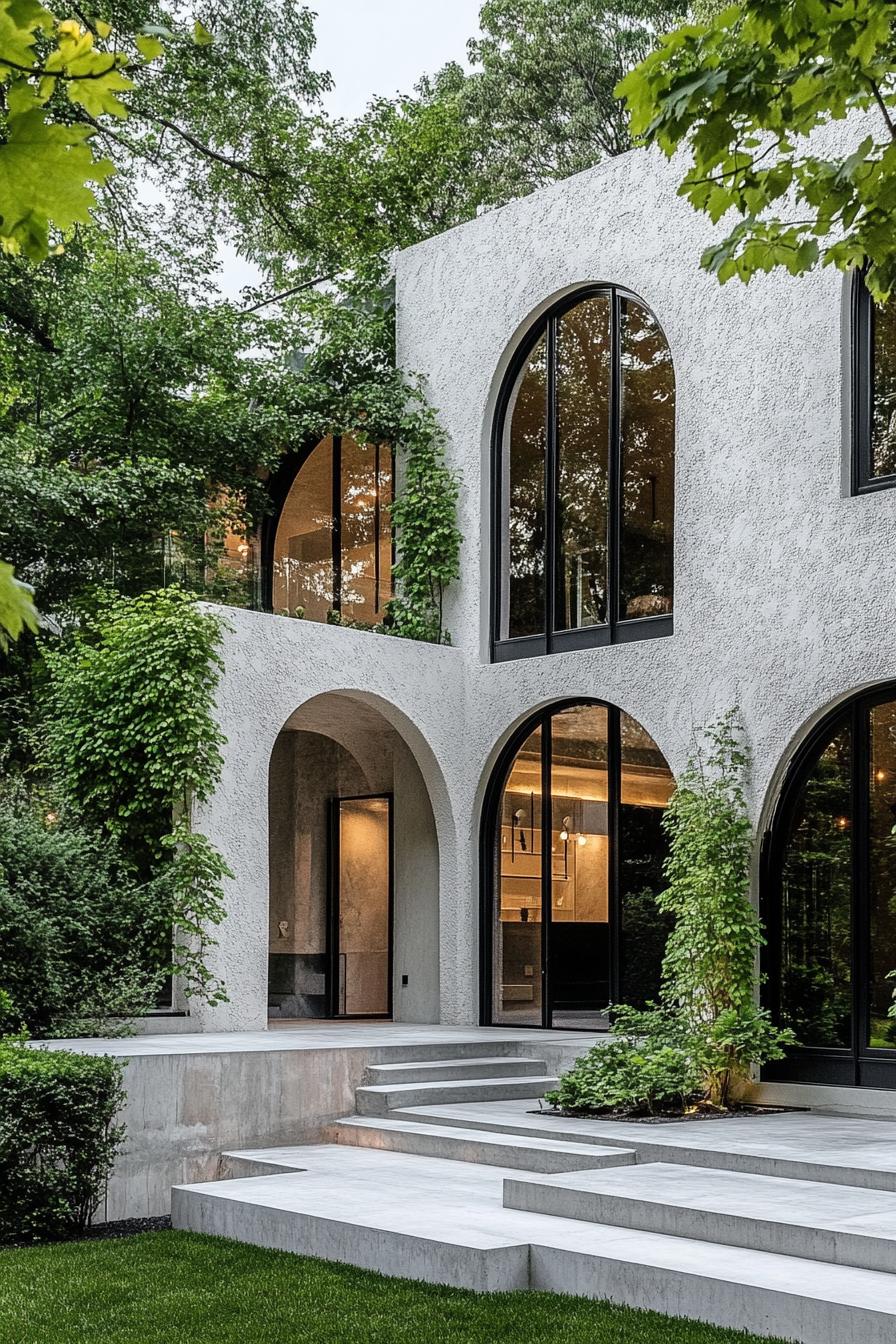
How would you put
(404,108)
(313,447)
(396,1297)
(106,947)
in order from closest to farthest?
(396,1297), (106,947), (313,447), (404,108)

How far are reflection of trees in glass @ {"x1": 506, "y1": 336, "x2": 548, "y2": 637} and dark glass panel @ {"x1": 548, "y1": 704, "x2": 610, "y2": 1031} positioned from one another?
3.90 feet

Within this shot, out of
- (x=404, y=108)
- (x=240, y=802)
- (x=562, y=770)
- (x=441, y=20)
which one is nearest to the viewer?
(x=240, y=802)

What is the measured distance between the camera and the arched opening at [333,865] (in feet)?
53.7

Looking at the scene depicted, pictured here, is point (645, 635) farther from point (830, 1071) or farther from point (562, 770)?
point (830, 1071)

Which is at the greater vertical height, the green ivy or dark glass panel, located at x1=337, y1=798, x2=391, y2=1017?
the green ivy

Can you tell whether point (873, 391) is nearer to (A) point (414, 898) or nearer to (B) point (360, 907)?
(A) point (414, 898)

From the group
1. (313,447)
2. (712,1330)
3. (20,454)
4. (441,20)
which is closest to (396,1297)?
(712,1330)

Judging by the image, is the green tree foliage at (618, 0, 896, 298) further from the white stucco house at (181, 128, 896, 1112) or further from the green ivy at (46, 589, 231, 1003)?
the green ivy at (46, 589, 231, 1003)

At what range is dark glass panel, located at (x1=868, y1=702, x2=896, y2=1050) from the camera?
10.8 metres

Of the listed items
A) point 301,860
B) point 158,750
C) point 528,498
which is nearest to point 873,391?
point 528,498

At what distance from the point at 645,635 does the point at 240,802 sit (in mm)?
3759

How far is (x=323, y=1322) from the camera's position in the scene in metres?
6.32

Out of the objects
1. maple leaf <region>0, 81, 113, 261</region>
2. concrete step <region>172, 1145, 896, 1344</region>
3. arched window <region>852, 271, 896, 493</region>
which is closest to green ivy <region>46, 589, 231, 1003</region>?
concrete step <region>172, 1145, 896, 1344</region>

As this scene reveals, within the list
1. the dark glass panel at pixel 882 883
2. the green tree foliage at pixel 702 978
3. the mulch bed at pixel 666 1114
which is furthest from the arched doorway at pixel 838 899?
the mulch bed at pixel 666 1114
